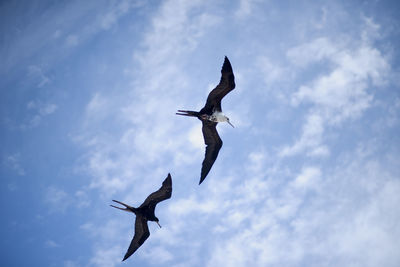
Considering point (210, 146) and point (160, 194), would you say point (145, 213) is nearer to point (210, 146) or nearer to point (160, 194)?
point (160, 194)

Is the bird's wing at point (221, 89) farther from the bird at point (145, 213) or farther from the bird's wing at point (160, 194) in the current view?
the bird at point (145, 213)

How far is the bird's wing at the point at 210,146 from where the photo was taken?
50.6 ft

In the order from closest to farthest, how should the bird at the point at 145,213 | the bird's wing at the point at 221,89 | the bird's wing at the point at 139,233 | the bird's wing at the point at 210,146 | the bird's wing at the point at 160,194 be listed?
the bird's wing at the point at 221,89 < the bird's wing at the point at 160,194 < the bird at the point at 145,213 < the bird's wing at the point at 139,233 < the bird's wing at the point at 210,146

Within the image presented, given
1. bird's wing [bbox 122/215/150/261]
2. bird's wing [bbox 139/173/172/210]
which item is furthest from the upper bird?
bird's wing [bbox 122/215/150/261]

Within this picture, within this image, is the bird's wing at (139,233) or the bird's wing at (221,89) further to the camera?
the bird's wing at (139,233)

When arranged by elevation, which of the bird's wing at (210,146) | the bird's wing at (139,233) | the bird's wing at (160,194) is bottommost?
the bird's wing at (139,233)

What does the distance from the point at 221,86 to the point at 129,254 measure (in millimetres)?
9575

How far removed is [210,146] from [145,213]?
482cm

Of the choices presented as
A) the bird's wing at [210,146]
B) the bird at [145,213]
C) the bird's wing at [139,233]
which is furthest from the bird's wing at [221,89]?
the bird's wing at [139,233]

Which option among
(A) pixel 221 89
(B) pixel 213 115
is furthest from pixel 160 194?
(A) pixel 221 89

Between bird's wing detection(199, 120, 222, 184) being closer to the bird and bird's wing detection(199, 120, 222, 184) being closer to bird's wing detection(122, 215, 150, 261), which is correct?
the bird

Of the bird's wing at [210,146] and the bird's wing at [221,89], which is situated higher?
the bird's wing at [221,89]

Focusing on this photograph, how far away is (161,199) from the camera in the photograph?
14.5 metres

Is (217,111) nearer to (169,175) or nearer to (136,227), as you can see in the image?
(169,175)
